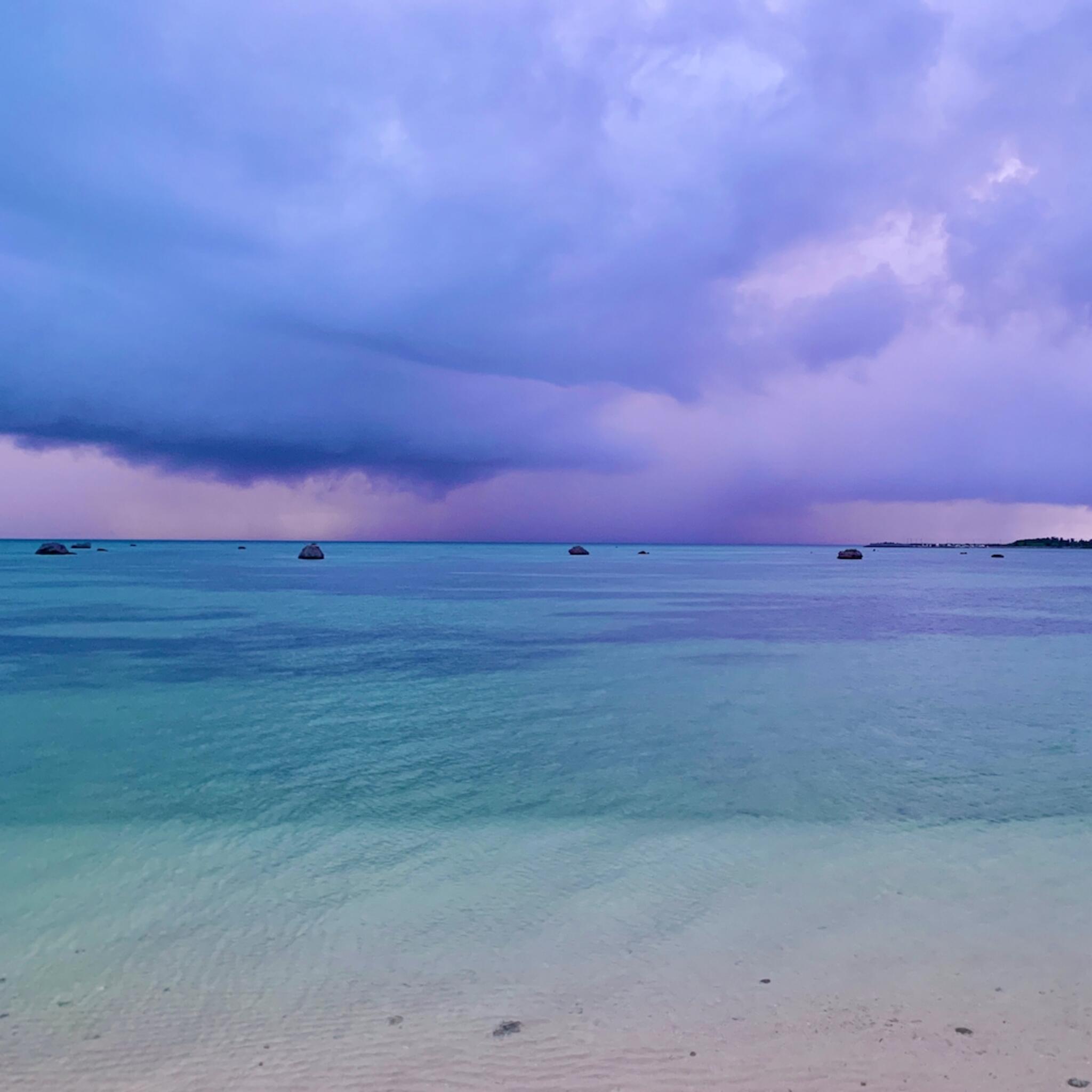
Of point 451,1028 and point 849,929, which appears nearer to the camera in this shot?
point 451,1028

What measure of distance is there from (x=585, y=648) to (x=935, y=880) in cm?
1722

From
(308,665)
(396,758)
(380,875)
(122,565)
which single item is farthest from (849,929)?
(122,565)

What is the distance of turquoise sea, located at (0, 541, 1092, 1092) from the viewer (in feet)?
15.3

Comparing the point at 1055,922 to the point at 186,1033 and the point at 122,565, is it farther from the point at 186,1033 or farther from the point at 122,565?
the point at 122,565

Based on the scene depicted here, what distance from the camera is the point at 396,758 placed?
450 inches

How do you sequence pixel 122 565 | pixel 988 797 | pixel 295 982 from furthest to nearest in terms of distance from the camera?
pixel 122 565, pixel 988 797, pixel 295 982

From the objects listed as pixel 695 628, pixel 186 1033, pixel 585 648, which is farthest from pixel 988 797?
pixel 695 628

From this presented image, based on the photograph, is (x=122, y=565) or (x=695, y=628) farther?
(x=122, y=565)

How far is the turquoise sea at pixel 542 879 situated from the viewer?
4.65 metres

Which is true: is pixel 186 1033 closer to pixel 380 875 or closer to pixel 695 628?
pixel 380 875

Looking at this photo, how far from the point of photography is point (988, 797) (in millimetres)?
9805

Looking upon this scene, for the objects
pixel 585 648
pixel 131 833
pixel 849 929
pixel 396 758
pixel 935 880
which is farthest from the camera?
→ pixel 585 648

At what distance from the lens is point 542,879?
7.23 metres

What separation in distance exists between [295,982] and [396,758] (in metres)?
6.05
